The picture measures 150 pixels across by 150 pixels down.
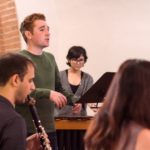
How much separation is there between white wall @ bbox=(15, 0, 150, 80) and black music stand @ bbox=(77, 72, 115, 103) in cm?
225

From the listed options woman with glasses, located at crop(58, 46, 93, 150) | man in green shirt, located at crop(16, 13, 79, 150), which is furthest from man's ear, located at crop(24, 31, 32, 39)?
woman with glasses, located at crop(58, 46, 93, 150)

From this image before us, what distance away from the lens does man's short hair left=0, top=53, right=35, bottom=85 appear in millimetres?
2129

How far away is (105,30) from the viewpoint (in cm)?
541

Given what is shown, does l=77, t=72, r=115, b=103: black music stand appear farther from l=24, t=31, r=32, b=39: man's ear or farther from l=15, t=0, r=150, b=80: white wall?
l=15, t=0, r=150, b=80: white wall

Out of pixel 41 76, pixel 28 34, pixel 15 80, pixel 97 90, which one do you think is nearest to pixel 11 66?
pixel 15 80

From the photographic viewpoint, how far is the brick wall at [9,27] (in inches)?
181

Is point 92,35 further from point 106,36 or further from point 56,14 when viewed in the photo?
point 56,14

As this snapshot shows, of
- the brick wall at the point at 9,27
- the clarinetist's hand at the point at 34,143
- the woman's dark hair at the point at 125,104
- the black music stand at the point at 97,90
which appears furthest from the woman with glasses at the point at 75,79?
the woman's dark hair at the point at 125,104

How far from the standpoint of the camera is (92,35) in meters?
5.43

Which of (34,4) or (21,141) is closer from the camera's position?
(21,141)

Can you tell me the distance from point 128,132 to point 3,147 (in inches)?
27.5

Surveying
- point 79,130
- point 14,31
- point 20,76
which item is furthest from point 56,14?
point 20,76

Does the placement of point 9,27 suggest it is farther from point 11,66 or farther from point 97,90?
point 11,66

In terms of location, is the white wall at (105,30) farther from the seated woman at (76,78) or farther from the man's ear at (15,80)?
the man's ear at (15,80)
